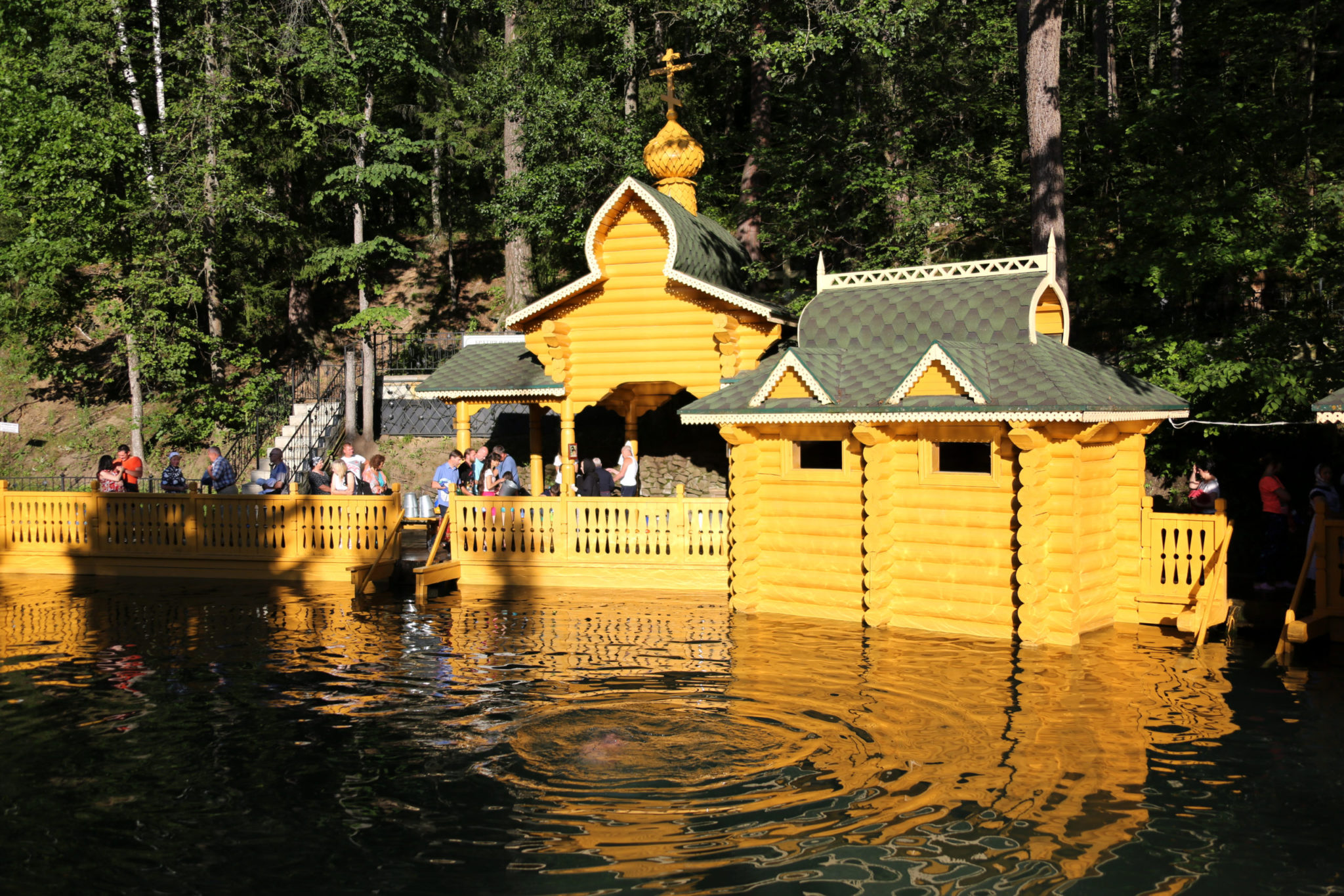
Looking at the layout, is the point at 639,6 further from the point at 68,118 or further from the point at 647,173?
the point at 68,118

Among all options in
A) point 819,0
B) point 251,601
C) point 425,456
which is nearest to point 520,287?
point 425,456

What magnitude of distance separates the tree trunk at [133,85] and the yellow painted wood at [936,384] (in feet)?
78.3

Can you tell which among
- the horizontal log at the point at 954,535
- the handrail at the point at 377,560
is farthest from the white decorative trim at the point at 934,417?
the handrail at the point at 377,560

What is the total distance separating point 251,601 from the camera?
17750 millimetres

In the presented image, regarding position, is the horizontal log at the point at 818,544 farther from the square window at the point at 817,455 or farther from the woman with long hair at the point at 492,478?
the woman with long hair at the point at 492,478

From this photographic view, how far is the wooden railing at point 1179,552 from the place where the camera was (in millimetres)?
14680

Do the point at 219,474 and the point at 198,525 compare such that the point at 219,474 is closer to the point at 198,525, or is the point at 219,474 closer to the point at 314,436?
the point at 198,525

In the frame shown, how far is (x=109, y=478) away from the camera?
70.3ft

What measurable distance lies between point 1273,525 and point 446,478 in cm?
1343

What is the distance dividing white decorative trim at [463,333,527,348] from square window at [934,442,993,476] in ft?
37.2

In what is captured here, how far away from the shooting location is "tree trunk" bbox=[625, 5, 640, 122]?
27469mm

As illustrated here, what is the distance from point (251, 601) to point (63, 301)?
16642 mm

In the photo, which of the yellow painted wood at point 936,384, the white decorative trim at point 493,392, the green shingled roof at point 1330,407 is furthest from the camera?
the white decorative trim at point 493,392

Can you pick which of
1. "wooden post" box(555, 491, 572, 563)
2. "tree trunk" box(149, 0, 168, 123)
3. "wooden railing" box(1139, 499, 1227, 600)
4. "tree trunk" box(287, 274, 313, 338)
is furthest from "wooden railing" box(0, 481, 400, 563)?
"tree trunk" box(287, 274, 313, 338)
